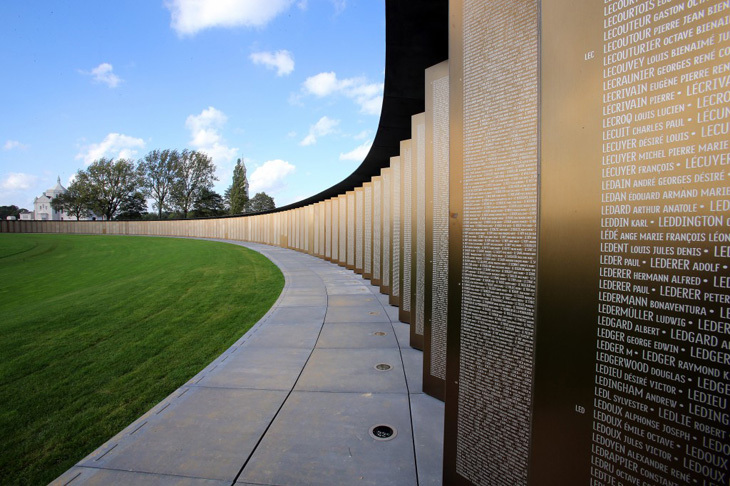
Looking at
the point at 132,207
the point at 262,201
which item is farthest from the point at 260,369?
the point at 262,201

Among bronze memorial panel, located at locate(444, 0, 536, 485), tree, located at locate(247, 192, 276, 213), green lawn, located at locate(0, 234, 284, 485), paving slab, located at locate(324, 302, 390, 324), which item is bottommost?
green lawn, located at locate(0, 234, 284, 485)

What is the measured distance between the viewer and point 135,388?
15.7 ft

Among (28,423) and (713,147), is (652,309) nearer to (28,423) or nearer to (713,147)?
(713,147)

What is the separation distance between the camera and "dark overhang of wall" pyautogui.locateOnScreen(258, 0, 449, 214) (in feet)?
13.4

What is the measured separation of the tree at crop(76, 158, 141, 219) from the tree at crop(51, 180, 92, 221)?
581 mm

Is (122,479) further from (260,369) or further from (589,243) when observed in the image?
(589,243)

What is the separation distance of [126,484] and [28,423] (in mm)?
2090

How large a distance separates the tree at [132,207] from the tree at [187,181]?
838cm

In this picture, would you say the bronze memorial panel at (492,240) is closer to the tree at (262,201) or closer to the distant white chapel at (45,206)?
the tree at (262,201)

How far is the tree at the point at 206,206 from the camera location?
8781 centimetres

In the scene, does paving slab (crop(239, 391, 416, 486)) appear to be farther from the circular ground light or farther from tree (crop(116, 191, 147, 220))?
tree (crop(116, 191, 147, 220))

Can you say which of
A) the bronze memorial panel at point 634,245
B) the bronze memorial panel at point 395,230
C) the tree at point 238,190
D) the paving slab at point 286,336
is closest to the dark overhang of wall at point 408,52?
the bronze memorial panel at point 395,230

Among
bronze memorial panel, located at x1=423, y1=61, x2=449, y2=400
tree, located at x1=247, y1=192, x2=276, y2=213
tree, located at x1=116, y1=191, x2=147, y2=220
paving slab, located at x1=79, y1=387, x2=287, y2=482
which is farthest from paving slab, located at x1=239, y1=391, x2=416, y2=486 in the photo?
tree, located at x1=247, y1=192, x2=276, y2=213

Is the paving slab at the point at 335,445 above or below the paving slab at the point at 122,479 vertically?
above
